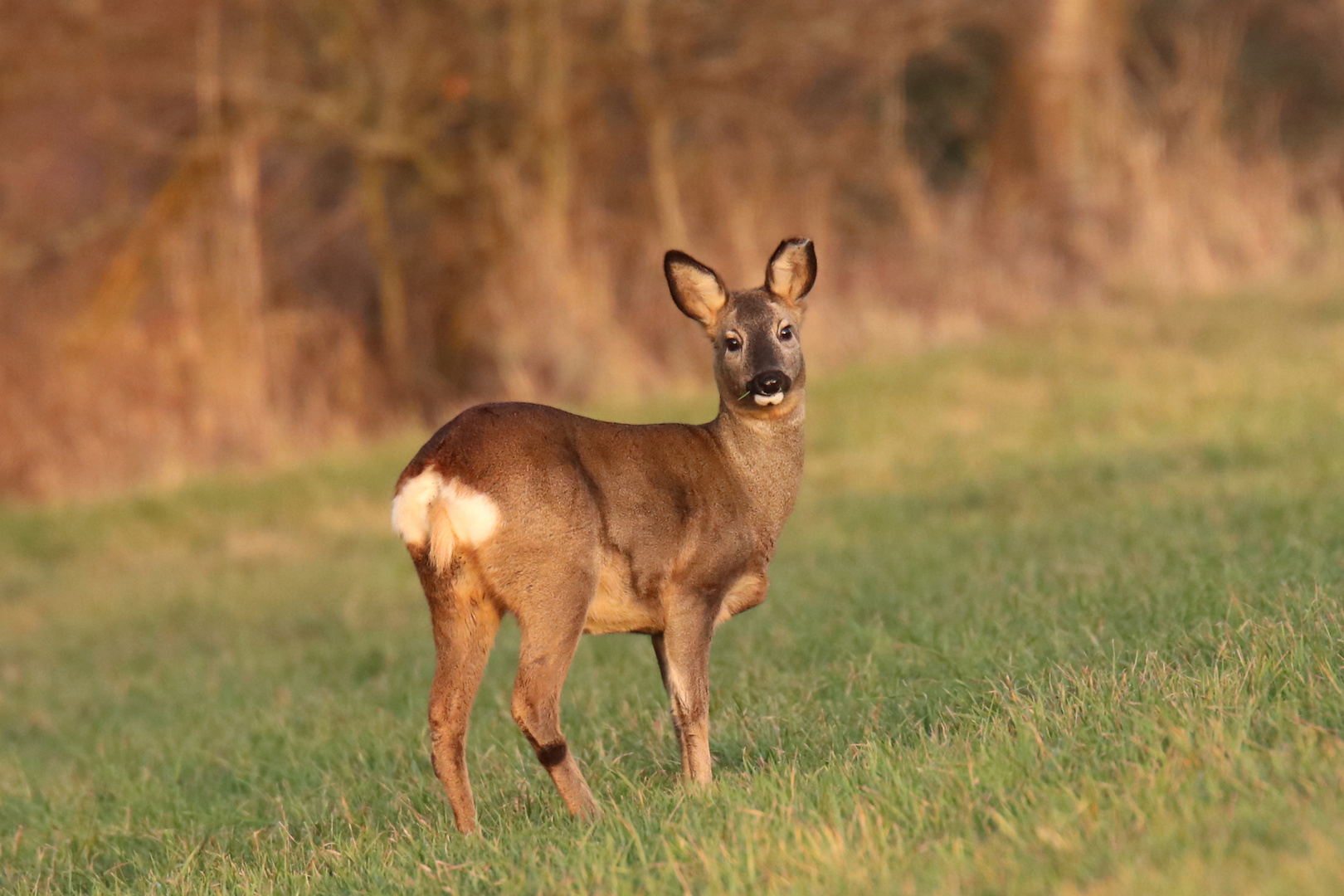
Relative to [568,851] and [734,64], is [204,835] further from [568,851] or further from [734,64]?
[734,64]

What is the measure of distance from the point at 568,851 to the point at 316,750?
234cm

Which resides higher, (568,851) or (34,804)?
(568,851)

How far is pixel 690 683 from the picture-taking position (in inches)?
174

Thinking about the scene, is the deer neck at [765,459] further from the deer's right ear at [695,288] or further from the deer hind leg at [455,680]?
the deer hind leg at [455,680]

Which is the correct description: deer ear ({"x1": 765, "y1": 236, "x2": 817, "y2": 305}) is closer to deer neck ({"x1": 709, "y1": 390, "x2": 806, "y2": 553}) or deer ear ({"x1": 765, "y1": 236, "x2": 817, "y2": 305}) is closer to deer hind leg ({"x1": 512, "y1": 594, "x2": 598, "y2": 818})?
deer neck ({"x1": 709, "y1": 390, "x2": 806, "y2": 553})

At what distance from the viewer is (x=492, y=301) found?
54.7ft

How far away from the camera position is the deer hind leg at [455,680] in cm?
427

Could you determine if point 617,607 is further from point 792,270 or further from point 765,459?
point 792,270

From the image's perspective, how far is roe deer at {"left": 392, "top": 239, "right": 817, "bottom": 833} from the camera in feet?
13.8

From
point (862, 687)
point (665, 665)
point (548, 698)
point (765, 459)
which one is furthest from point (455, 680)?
point (862, 687)

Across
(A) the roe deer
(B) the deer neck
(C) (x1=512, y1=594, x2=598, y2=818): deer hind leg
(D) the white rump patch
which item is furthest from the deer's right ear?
(C) (x1=512, y1=594, x2=598, y2=818): deer hind leg

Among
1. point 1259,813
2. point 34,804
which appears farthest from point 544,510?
point 34,804

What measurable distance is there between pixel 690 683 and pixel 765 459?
813mm

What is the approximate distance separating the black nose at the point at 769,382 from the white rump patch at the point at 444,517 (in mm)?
941
